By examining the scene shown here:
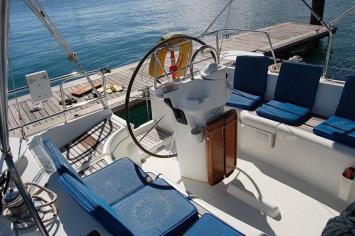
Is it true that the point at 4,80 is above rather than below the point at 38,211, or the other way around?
above

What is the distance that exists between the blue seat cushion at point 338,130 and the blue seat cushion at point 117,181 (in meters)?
1.76

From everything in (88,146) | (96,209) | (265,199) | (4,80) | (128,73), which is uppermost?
(4,80)

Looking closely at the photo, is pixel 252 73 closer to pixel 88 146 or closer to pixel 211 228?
pixel 88 146

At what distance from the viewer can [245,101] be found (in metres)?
3.64

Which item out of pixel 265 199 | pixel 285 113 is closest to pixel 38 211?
pixel 265 199

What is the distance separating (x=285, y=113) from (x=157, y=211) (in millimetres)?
1894

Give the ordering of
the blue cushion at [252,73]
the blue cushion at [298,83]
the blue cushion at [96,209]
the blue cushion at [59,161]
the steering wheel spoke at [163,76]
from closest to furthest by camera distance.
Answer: the blue cushion at [96,209] < the blue cushion at [59,161] < the steering wheel spoke at [163,76] < the blue cushion at [298,83] < the blue cushion at [252,73]

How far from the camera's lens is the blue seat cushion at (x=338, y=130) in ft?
8.73

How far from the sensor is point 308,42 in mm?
10992

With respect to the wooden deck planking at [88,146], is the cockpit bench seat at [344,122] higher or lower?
higher

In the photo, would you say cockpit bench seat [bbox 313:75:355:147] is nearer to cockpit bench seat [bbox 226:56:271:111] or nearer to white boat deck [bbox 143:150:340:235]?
white boat deck [bbox 143:150:340:235]

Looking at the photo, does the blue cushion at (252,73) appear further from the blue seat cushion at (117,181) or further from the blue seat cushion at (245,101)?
the blue seat cushion at (117,181)

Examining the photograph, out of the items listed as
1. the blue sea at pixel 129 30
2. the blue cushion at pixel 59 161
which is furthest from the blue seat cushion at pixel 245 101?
the blue sea at pixel 129 30

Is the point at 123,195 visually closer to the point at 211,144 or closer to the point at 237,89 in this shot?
the point at 211,144
